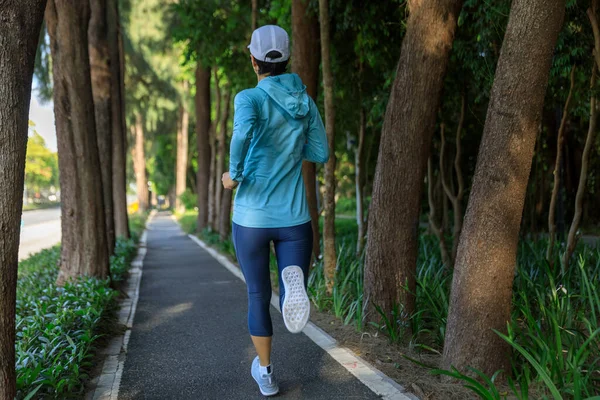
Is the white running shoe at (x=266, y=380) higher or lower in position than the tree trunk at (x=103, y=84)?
lower

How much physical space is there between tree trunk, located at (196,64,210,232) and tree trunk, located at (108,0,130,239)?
2.83 meters

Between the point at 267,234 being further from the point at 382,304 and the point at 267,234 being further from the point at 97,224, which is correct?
the point at 97,224

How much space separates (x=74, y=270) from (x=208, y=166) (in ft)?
42.9

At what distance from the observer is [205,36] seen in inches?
461

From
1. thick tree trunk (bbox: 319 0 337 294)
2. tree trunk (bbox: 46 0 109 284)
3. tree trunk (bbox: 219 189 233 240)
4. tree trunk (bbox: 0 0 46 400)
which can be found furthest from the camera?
tree trunk (bbox: 219 189 233 240)

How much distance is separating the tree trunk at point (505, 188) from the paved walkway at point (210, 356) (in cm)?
84

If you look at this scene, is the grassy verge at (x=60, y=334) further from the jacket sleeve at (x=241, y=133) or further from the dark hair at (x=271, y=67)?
the dark hair at (x=271, y=67)

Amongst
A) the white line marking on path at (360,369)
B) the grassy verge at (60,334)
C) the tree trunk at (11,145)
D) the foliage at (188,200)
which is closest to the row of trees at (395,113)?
the tree trunk at (11,145)

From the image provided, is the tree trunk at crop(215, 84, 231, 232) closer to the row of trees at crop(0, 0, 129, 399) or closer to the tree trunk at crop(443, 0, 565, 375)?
the row of trees at crop(0, 0, 129, 399)

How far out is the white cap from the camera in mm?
3229

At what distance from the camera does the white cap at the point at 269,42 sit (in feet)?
10.6

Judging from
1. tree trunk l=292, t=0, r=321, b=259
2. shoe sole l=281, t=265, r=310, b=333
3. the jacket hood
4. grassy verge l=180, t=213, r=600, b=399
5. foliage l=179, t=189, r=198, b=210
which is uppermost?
tree trunk l=292, t=0, r=321, b=259

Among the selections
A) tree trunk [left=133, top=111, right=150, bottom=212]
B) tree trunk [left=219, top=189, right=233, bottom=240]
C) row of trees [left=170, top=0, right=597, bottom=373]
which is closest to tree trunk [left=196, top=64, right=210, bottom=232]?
tree trunk [left=219, top=189, right=233, bottom=240]

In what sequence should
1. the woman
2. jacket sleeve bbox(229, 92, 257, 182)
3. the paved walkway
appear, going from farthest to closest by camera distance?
the paved walkway, the woman, jacket sleeve bbox(229, 92, 257, 182)
